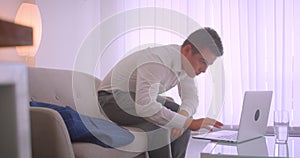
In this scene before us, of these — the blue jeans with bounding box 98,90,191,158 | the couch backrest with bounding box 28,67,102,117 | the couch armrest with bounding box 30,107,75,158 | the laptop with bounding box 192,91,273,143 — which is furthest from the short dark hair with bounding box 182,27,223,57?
the couch armrest with bounding box 30,107,75,158

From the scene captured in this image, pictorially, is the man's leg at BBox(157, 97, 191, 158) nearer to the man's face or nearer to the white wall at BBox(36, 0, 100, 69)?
the man's face

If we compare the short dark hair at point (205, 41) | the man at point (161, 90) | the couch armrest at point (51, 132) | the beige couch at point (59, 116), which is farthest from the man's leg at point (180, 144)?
the couch armrest at point (51, 132)

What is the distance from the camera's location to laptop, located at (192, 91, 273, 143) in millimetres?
1493

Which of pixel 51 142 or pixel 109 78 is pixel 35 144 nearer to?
pixel 51 142

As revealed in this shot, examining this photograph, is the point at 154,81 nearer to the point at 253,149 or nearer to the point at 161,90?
the point at 161,90

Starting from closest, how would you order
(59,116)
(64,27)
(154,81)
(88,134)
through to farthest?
(59,116) < (88,134) < (154,81) < (64,27)

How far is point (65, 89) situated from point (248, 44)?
6.53ft

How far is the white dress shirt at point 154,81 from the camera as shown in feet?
5.66

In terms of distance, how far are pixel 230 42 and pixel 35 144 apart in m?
2.42

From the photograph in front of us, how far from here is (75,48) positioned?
11.3 feet

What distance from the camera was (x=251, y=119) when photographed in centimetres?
154

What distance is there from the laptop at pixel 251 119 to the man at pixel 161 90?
0.18 metres

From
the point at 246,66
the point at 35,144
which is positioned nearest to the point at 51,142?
the point at 35,144

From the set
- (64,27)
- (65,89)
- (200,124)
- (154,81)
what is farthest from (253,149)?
(64,27)
